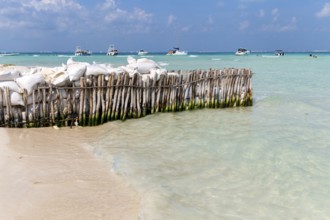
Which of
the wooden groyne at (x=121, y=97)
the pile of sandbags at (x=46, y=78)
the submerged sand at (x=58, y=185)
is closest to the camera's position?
the submerged sand at (x=58, y=185)

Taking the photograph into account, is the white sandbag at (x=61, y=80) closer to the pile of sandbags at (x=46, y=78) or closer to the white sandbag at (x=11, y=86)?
the pile of sandbags at (x=46, y=78)

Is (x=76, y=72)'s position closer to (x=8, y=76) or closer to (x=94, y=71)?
(x=94, y=71)

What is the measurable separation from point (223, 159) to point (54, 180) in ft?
11.0

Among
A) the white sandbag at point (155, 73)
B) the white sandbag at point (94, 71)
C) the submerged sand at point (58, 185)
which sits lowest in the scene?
the submerged sand at point (58, 185)

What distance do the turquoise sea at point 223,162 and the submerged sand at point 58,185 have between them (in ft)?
1.08

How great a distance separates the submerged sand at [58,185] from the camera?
181 inches

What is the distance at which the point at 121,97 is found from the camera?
34.2 feet

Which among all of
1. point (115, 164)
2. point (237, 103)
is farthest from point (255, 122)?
point (115, 164)

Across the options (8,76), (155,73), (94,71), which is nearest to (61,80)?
(94,71)

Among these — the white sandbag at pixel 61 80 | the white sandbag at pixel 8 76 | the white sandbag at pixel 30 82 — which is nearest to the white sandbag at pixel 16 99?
the white sandbag at pixel 30 82

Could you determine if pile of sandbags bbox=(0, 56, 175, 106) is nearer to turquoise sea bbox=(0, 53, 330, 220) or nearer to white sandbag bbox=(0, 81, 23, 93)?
white sandbag bbox=(0, 81, 23, 93)

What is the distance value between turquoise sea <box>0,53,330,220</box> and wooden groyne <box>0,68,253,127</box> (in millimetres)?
468

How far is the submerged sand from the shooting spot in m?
4.59

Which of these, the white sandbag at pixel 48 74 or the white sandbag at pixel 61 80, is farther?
the white sandbag at pixel 48 74
